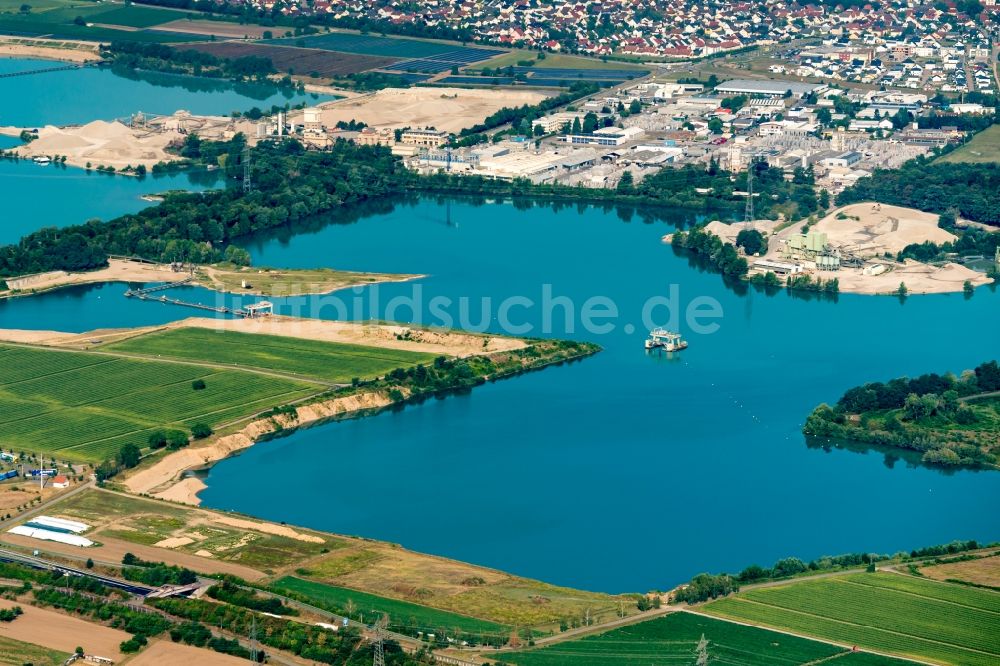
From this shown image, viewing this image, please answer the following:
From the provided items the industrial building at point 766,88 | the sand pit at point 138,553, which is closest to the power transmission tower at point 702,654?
the sand pit at point 138,553

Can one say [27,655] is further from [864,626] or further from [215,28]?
[215,28]

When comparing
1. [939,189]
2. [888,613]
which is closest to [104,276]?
[939,189]

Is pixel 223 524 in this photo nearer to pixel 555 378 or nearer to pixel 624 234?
pixel 555 378

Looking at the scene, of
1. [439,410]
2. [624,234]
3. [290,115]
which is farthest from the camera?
[290,115]

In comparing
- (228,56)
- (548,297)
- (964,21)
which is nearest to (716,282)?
(548,297)

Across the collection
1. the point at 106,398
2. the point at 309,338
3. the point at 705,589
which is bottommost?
the point at 705,589
